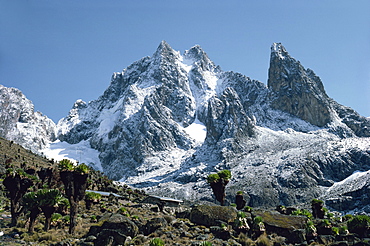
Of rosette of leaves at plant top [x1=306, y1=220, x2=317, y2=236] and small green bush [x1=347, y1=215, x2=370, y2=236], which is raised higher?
small green bush [x1=347, y1=215, x2=370, y2=236]

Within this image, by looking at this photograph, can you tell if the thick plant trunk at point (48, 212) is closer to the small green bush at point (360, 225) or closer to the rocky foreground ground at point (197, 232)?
the rocky foreground ground at point (197, 232)

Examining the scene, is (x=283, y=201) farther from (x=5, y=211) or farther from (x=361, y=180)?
(x=5, y=211)

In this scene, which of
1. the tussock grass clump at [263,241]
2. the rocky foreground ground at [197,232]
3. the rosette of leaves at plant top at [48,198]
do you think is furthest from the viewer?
the rosette of leaves at plant top at [48,198]

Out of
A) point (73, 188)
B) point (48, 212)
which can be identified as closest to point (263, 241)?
point (73, 188)

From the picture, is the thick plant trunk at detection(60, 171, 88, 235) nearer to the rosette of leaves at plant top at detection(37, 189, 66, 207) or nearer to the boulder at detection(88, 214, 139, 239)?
the rosette of leaves at plant top at detection(37, 189, 66, 207)

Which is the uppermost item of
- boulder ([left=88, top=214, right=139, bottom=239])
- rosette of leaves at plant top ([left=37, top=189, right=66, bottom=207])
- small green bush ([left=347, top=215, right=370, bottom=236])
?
small green bush ([left=347, top=215, right=370, bottom=236])

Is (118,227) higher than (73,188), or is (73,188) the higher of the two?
(73,188)

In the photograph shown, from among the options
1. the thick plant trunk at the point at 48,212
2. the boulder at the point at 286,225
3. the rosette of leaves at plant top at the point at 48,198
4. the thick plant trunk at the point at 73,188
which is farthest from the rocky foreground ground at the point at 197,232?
the rosette of leaves at plant top at the point at 48,198

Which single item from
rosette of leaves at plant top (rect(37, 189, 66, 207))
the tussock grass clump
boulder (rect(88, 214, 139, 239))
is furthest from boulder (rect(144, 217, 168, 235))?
the tussock grass clump

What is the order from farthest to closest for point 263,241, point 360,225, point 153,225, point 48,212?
point 153,225
point 360,225
point 48,212
point 263,241

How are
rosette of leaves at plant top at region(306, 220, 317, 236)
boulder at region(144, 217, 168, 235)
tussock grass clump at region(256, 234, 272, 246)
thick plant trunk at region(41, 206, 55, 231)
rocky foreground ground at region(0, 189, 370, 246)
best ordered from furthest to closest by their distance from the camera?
boulder at region(144, 217, 168, 235), thick plant trunk at region(41, 206, 55, 231), rosette of leaves at plant top at region(306, 220, 317, 236), tussock grass clump at region(256, 234, 272, 246), rocky foreground ground at region(0, 189, 370, 246)

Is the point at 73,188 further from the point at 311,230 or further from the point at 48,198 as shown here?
the point at 311,230

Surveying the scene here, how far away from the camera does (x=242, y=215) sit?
1387 inches

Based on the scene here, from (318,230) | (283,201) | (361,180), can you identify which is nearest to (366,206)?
(361,180)
